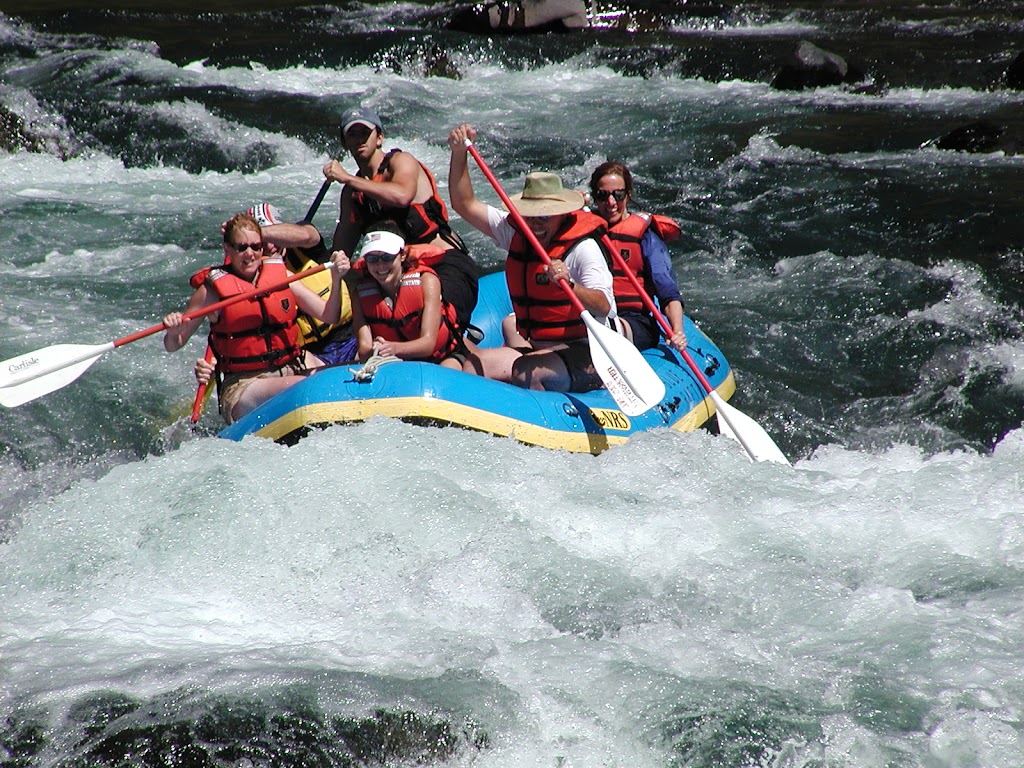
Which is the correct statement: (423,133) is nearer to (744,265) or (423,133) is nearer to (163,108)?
(163,108)

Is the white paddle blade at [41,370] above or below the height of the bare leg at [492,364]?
above

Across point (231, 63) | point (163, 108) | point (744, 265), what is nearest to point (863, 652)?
point (744, 265)

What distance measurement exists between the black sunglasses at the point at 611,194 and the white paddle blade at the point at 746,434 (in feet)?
3.14

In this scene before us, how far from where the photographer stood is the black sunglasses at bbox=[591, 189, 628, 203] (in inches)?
192

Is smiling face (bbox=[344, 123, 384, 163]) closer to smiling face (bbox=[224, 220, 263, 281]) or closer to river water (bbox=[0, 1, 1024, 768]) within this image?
smiling face (bbox=[224, 220, 263, 281])

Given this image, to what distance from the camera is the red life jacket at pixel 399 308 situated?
4.46 meters

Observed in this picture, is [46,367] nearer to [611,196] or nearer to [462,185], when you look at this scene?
[462,185]

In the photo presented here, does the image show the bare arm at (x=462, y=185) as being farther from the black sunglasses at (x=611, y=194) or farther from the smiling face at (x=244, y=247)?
the smiling face at (x=244, y=247)

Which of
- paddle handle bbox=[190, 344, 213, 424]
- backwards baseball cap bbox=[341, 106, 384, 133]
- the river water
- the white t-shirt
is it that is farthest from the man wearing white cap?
the river water

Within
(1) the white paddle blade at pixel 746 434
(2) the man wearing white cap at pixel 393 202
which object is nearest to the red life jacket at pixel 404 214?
(2) the man wearing white cap at pixel 393 202

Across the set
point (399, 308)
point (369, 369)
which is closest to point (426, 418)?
point (369, 369)

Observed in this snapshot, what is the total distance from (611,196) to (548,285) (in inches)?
21.5

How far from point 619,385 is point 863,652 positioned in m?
1.50

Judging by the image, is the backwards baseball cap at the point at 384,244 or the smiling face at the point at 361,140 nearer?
the backwards baseball cap at the point at 384,244
